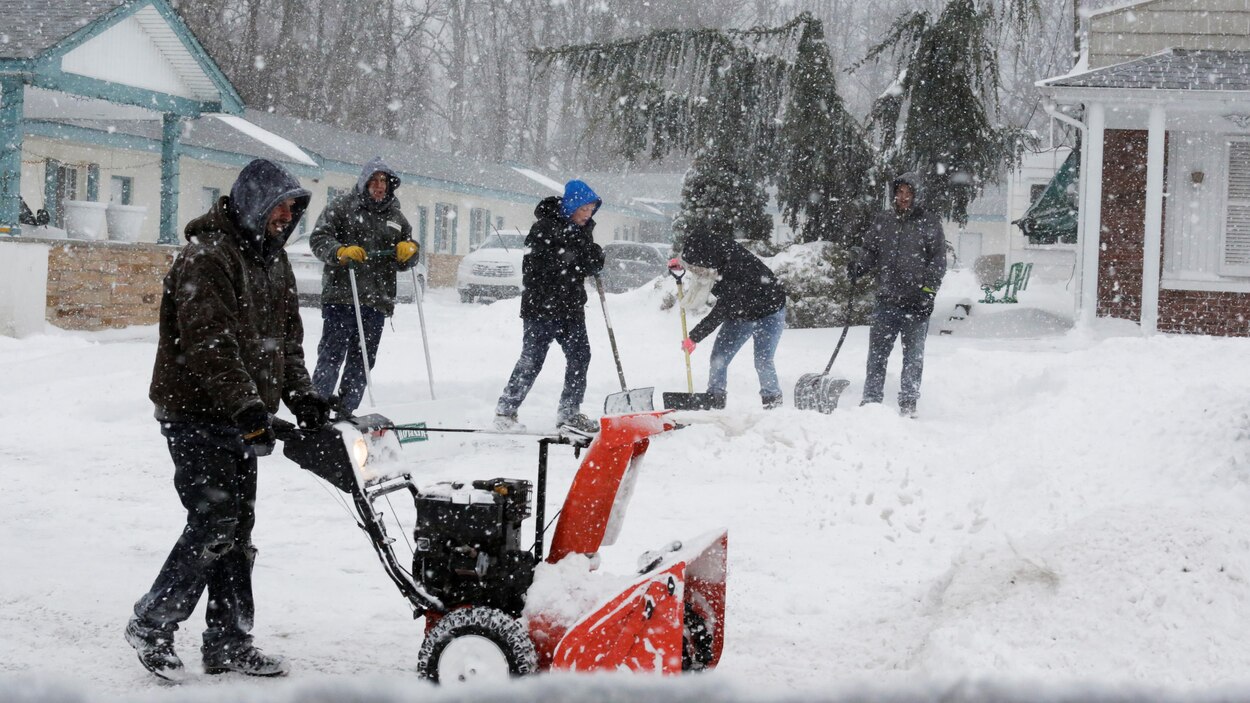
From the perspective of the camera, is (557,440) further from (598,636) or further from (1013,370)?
(1013,370)

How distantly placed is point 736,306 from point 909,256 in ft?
5.04

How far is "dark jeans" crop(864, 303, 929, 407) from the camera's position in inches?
388

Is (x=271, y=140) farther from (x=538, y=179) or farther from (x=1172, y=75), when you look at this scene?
(x=1172, y=75)

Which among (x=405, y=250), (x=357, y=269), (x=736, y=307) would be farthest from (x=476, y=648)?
(x=736, y=307)

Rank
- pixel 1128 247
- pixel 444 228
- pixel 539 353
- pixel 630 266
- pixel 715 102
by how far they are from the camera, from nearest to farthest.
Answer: pixel 539 353 < pixel 1128 247 < pixel 715 102 < pixel 630 266 < pixel 444 228

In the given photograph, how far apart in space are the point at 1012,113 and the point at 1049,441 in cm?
5484

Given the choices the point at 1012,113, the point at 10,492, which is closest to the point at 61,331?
the point at 10,492

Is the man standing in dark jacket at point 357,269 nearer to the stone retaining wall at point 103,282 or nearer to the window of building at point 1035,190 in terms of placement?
the stone retaining wall at point 103,282

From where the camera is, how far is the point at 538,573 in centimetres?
363

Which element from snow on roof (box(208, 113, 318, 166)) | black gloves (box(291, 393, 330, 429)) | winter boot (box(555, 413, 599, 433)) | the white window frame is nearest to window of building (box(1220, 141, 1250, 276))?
the white window frame

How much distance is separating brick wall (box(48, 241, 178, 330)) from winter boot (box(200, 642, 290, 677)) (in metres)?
12.3

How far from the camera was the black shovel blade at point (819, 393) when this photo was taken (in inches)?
391

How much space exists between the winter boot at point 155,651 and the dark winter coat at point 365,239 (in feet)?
14.4

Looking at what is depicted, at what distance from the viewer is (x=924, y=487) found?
6.80m
